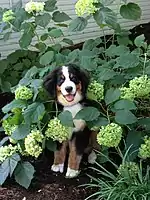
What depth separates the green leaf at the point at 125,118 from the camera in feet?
7.45


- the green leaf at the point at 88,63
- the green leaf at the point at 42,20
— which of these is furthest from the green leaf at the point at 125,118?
the green leaf at the point at 42,20

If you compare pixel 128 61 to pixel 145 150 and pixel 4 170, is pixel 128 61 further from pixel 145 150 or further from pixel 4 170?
pixel 4 170

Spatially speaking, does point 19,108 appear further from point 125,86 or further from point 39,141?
point 125,86

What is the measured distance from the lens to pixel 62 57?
2.72 meters

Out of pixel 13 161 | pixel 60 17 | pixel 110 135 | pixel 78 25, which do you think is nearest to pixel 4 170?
pixel 13 161

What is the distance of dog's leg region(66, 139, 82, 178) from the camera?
99.7 inches

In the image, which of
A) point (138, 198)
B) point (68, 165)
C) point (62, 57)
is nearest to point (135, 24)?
point (62, 57)

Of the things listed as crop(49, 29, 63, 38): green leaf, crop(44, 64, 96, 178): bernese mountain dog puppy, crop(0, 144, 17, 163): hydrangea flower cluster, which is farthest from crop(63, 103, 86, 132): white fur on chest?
crop(49, 29, 63, 38): green leaf

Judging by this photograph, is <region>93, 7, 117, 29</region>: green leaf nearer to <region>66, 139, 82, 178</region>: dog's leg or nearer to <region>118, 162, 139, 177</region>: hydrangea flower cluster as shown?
<region>66, 139, 82, 178</region>: dog's leg

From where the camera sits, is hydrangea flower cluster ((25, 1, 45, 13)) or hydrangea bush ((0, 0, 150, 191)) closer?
hydrangea bush ((0, 0, 150, 191))

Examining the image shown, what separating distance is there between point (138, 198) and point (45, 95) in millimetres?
668

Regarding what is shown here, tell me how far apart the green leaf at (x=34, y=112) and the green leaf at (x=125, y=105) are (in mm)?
337

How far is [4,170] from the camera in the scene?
2432 mm

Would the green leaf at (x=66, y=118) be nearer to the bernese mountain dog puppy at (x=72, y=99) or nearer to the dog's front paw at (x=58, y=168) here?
the bernese mountain dog puppy at (x=72, y=99)
